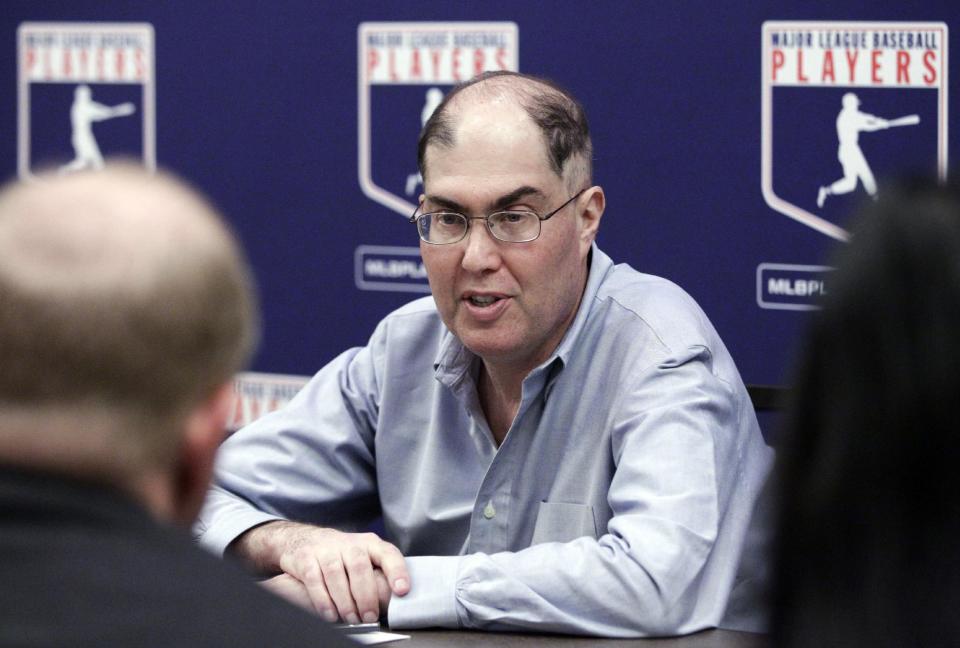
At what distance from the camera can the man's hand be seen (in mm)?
1880

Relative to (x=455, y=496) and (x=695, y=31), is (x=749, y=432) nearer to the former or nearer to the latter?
(x=455, y=496)

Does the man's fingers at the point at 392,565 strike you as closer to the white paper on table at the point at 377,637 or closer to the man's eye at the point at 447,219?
the white paper on table at the point at 377,637

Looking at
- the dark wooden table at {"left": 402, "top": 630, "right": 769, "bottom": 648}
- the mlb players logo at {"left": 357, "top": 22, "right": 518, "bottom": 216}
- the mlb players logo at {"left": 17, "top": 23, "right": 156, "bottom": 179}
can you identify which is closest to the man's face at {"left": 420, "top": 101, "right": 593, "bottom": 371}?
the dark wooden table at {"left": 402, "top": 630, "right": 769, "bottom": 648}

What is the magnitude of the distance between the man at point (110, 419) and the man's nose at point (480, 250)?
1276mm

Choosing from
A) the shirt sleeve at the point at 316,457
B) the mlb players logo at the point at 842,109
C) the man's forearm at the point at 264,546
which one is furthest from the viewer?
the mlb players logo at the point at 842,109

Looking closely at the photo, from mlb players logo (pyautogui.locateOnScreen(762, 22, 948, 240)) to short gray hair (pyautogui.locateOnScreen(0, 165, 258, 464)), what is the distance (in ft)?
6.56

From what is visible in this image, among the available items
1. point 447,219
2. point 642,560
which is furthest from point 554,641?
point 447,219

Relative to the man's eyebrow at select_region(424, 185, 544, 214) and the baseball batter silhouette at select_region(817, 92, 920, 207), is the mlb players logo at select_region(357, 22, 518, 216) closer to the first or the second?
the baseball batter silhouette at select_region(817, 92, 920, 207)

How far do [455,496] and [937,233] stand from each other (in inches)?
59.0

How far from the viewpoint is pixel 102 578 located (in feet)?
2.76

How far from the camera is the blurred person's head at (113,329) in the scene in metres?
0.86

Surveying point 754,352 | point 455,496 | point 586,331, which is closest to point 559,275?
point 586,331

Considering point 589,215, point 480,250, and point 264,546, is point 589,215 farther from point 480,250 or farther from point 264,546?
point 264,546

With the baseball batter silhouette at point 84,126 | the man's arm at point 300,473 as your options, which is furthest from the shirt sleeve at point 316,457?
the baseball batter silhouette at point 84,126
